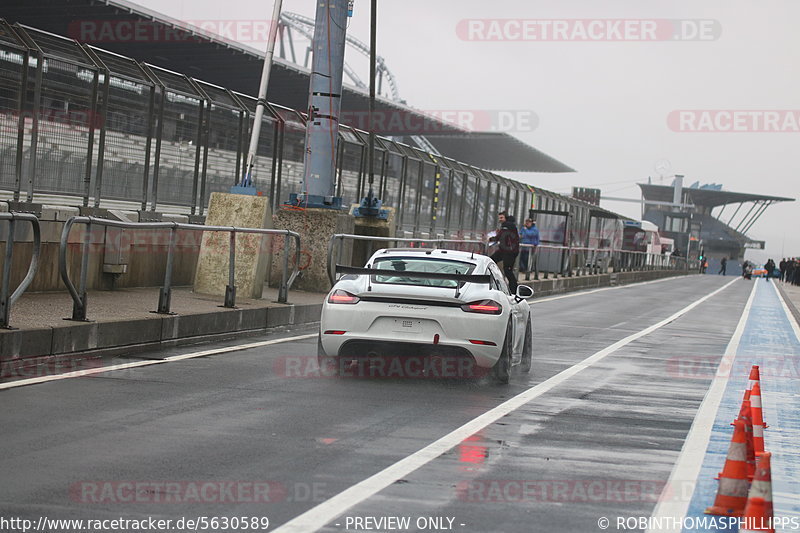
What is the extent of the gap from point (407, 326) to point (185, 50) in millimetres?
56199

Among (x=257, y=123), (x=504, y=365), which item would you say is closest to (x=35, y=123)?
(x=257, y=123)

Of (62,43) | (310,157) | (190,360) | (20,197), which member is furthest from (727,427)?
(310,157)

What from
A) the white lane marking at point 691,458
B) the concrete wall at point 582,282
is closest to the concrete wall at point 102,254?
the white lane marking at point 691,458

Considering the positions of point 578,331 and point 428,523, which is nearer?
point 428,523

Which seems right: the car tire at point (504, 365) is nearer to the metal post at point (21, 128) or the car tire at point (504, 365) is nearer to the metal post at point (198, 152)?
the metal post at point (21, 128)

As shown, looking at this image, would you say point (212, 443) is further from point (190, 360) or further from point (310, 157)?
point (310, 157)

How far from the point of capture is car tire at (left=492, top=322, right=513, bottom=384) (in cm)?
1153

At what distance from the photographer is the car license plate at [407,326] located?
11.3 meters

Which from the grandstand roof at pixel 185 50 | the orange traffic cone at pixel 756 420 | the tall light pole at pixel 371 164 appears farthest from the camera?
the grandstand roof at pixel 185 50

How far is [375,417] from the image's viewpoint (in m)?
9.19

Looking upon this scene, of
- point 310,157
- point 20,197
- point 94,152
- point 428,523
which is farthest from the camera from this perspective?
point 310,157

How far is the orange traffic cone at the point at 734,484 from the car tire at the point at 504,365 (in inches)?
200

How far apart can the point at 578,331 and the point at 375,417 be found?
11.0m

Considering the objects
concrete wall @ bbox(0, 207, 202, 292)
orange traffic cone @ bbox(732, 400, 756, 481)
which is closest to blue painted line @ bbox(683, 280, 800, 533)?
orange traffic cone @ bbox(732, 400, 756, 481)
